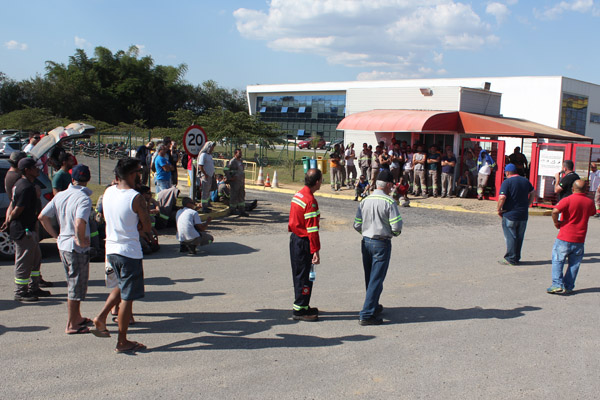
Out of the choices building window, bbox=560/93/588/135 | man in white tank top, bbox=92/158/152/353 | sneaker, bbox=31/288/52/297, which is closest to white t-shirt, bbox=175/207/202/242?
sneaker, bbox=31/288/52/297

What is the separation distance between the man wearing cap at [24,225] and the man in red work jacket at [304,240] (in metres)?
3.31

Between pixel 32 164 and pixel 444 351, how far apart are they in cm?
538

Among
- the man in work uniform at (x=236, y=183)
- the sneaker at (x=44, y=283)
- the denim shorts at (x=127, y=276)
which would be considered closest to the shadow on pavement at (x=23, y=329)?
the denim shorts at (x=127, y=276)

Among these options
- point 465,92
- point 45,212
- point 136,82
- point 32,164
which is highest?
point 136,82

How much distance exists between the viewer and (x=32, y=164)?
662 centimetres

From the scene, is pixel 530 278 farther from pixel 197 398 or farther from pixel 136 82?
pixel 136 82

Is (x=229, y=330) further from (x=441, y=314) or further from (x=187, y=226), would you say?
(x=187, y=226)

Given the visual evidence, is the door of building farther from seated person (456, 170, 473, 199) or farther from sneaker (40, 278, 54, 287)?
sneaker (40, 278, 54, 287)

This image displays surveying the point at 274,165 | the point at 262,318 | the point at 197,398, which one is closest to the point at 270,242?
the point at 262,318

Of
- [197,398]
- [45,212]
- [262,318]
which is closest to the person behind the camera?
[197,398]

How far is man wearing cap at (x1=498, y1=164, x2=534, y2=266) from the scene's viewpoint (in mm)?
9312

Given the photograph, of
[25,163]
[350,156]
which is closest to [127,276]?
[25,163]

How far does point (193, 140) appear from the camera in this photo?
1263 centimetres

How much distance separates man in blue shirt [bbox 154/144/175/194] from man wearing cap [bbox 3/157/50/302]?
5.77 m
